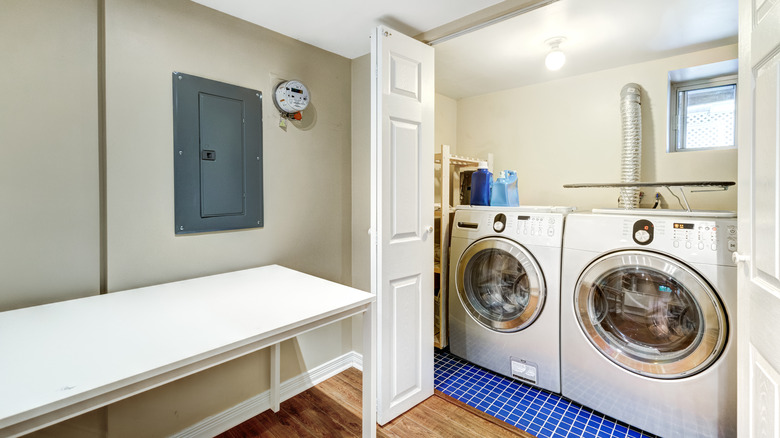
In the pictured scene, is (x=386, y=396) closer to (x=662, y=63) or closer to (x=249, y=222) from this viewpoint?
(x=249, y=222)

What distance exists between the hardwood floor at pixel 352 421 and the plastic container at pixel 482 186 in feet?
4.39

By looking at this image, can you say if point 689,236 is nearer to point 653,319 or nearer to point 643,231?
point 643,231

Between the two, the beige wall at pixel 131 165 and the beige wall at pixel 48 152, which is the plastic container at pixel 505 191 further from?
the beige wall at pixel 48 152

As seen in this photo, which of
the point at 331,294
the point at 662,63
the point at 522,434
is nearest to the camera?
the point at 331,294

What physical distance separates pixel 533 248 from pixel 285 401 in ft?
5.66

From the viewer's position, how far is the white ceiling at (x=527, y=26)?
5.51 ft

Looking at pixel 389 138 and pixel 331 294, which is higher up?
pixel 389 138

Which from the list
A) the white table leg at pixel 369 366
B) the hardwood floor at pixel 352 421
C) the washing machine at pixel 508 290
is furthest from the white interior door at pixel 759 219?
the white table leg at pixel 369 366

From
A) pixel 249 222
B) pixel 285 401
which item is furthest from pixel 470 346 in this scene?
pixel 249 222

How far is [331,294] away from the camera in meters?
1.44

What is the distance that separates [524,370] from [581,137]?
5.83 ft

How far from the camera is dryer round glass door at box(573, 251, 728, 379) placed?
1.54m

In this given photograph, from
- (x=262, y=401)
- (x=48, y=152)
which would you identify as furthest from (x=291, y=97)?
(x=262, y=401)

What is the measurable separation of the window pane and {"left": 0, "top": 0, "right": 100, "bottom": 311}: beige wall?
11.2 ft
